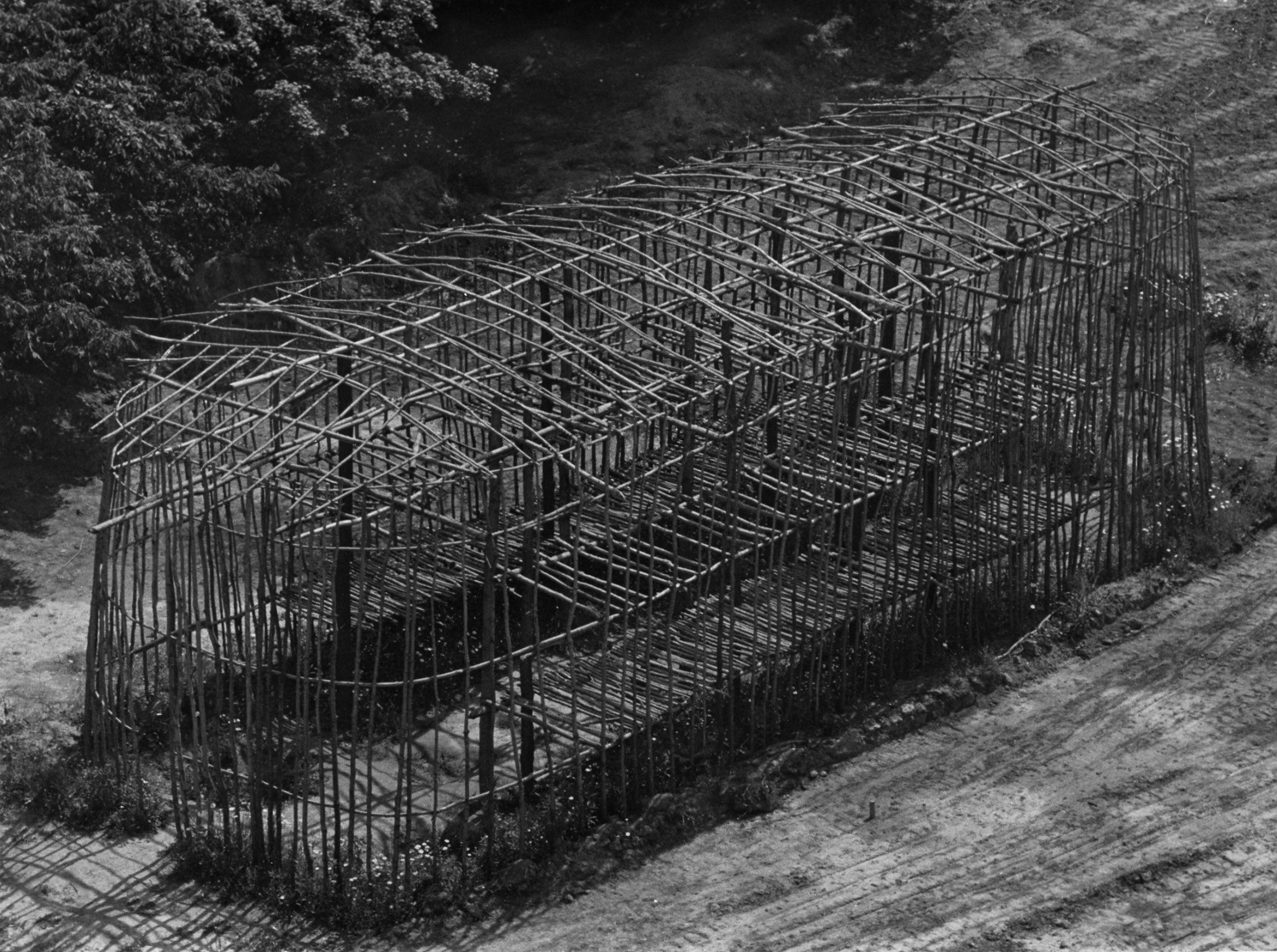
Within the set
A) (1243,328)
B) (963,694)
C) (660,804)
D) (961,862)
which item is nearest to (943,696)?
(963,694)

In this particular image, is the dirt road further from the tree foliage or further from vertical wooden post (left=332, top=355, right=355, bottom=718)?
the tree foliage

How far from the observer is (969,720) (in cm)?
1187

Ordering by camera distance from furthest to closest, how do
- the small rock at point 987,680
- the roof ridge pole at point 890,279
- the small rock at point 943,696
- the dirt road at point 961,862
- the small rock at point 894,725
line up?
1. the roof ridge pole at point 890,279
2. the small rock at point 987,680
3. the small rock at point 943,696
4. the small rock at point 894,725
5. the dirt road at point 961,862

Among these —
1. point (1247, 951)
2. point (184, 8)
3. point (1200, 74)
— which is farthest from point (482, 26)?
point (1247, 951)

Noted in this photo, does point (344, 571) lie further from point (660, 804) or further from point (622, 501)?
point (660, 804)

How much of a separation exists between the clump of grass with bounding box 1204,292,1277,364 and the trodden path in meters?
4.98

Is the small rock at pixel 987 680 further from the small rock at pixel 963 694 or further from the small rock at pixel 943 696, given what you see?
the small rock at pixel 943 696

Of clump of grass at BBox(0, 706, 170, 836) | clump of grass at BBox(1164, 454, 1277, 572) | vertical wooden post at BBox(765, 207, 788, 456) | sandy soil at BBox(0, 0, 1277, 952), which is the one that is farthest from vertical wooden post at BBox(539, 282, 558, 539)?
clump of grass at BBox(1164, 454, 1277, 572)

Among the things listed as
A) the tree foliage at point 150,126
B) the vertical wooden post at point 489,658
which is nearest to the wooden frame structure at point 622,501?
the vertical wooden post at point 489,658

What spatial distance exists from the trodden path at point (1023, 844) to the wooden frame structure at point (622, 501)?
679 mm

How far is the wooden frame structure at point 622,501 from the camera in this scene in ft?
34.1

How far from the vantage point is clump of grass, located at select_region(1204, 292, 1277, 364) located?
55.0ft

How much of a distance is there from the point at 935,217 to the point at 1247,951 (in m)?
6.09

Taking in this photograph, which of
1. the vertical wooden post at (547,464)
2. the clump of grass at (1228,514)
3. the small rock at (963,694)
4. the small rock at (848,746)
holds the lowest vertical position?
the small rock at (848,746)
